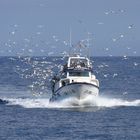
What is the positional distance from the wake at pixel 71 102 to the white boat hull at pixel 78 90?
808 mm

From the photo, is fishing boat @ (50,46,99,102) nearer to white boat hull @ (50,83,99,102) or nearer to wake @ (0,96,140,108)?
white boat hull @ (50,83,99,102)

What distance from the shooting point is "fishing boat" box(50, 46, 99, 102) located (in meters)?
96.1

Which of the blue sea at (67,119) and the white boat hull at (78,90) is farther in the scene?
the white boat hull at (78,90)

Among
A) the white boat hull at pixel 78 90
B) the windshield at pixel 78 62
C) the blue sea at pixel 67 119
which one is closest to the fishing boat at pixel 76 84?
the white boat hull at pixel 78 90

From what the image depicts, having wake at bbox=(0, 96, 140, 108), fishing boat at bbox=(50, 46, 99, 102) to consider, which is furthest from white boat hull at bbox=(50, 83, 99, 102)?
wake at bbox=(0, 96, 140, 108)

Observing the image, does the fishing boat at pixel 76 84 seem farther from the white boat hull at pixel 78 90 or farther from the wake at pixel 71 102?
the wake at pixel 71 102

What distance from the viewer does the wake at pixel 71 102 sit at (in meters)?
98.4

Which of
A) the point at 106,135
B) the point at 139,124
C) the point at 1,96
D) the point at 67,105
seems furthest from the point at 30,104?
the point at 106,135

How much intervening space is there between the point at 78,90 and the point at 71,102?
2592 millimetres

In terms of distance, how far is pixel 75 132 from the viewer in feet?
254

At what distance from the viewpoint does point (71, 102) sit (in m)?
98.5

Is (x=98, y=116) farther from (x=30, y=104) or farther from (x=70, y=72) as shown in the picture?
(x=30, y=104)

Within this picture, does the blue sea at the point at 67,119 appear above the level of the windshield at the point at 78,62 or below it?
below

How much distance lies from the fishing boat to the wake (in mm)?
628
